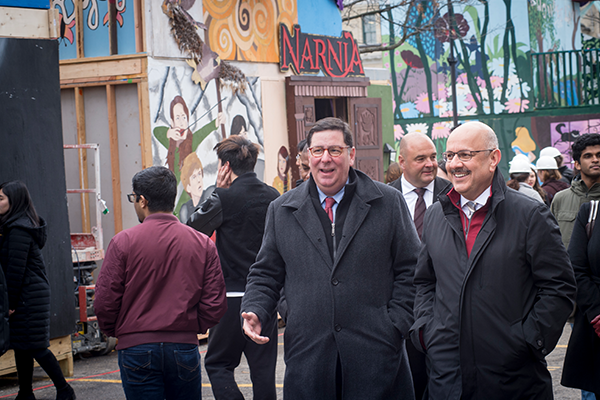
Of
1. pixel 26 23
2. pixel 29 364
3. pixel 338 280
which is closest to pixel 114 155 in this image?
pixel 26 23

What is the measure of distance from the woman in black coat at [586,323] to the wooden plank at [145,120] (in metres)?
6.14

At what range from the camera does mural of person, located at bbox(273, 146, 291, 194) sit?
11523 mm

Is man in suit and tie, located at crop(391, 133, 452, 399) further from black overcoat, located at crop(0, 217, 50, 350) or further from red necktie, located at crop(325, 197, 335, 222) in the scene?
black overcoat, located at crop(0, 217, 50, 350)

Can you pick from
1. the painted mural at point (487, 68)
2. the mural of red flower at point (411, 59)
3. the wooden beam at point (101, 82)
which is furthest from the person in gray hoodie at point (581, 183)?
the mural of red flower at point (411, 59)

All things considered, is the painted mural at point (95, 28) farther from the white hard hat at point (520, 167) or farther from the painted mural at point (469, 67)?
the painted mural at point (469, 67)

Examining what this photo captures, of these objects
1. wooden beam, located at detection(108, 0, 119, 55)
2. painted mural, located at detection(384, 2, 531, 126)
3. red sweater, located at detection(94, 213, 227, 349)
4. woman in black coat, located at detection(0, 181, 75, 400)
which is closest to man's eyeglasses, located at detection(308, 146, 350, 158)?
red sweater, located at detection(94, 213, 227, 349)

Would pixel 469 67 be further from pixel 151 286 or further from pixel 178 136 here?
pixel 151 286

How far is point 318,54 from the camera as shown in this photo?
12.4 m

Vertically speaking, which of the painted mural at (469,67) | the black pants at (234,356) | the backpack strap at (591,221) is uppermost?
the painted mural at (469,67)

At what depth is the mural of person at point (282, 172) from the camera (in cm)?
1152

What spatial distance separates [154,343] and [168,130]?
5.61 meters

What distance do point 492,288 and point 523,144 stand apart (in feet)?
71.7

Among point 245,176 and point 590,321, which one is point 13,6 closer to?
point 245,176

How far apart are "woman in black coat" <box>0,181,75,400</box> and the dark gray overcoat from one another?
9.86 ft
